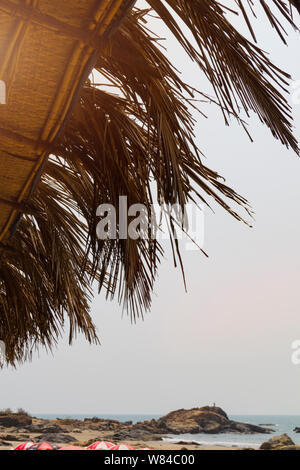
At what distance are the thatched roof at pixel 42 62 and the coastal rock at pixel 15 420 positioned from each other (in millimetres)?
4585

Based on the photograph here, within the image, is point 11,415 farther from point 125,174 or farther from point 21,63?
point 21,63

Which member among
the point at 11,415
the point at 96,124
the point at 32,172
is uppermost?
the point at 96,124

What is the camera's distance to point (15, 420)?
16.5 ft

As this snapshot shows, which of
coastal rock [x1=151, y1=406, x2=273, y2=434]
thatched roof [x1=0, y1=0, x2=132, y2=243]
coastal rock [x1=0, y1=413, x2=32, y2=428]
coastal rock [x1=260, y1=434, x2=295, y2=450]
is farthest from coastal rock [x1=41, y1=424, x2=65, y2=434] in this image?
thatched roof [x1=0, y1=0, x2=132, y2=243]

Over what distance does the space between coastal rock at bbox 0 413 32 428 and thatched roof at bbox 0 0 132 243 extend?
181 inches

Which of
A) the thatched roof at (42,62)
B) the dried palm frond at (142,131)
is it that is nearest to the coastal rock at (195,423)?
the dried palm frond at (142,131)

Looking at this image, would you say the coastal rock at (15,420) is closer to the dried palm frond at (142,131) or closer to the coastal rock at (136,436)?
the coastal rock at (136,436)

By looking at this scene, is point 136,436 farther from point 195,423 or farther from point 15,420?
point 195,423

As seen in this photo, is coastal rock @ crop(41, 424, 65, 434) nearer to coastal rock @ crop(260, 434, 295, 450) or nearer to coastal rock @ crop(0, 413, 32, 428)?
coastal rock @ crop(0, 413, 32, 428)

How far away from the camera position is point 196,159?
1408 mm

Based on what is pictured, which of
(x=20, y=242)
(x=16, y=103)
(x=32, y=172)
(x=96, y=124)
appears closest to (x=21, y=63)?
(x=16, y=103)

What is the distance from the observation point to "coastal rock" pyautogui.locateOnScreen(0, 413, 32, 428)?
4.91 meters
